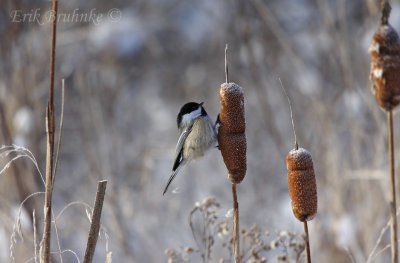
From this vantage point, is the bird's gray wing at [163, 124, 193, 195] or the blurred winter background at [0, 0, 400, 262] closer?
the bird's gray wing at [163, 124, 193, 195]

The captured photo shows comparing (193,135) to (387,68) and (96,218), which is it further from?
(387,68)

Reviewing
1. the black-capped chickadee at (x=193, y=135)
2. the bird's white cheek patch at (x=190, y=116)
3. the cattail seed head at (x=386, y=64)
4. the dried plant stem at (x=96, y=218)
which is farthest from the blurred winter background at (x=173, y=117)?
the cattail seed head at (x=386, y=64)

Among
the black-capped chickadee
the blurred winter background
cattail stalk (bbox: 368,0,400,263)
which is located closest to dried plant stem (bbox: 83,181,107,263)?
the blurred winter background

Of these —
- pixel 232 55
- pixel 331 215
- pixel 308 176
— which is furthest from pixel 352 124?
pixel 232 55

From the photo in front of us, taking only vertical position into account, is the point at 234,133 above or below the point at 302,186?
above

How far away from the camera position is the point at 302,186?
779mm

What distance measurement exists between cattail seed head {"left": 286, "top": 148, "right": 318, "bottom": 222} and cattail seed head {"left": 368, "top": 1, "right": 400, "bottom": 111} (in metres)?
0.16

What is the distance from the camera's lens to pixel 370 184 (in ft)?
8.01

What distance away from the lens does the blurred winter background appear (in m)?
2.34

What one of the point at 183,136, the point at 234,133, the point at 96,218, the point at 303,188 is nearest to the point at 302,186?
the point at 303,188

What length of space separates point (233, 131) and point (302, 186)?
0.60ft

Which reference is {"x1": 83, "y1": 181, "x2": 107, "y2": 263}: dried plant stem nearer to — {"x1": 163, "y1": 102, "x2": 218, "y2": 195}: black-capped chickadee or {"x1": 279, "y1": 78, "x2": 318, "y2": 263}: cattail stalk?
{"x1": 279, "y1": 78, "x2": 318, "y2": 263}: cattail stalk

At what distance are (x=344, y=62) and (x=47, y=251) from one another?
70.1 inches

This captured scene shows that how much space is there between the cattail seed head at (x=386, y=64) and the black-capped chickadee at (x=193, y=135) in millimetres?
858
